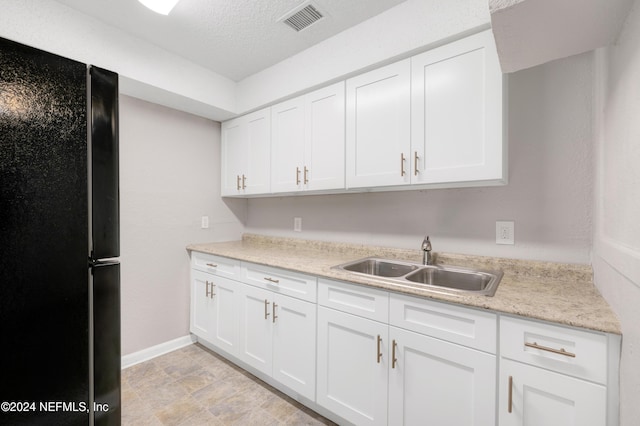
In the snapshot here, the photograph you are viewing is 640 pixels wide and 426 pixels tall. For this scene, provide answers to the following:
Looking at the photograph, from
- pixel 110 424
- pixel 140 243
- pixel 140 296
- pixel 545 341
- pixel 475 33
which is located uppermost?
pixel 475 33

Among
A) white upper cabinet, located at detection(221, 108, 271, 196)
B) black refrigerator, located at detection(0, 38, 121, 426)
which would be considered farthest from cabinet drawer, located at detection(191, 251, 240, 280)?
black refrigerator, located at detection(0, 38, 121, 426)

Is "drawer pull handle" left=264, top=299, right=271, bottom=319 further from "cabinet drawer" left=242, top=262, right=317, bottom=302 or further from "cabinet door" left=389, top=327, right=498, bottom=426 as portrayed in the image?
"cabinet door" left=389, top=327, right=498, bottom=426

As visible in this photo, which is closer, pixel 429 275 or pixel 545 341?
pixel 545 341

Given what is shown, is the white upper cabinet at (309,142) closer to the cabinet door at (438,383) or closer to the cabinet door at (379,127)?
the cabinet door at (379,127)

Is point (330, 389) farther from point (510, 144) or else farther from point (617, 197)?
point (510, 144)

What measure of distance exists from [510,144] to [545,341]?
107cm

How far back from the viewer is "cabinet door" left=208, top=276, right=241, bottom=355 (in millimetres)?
2104

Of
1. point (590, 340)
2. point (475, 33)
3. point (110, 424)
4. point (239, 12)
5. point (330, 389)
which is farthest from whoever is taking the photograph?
point (239, 12)

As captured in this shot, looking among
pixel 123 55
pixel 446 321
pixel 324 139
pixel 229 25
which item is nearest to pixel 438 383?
pixel 446 321

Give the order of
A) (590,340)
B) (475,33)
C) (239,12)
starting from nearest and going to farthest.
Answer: (590,340) < (475,33) < (239,12)

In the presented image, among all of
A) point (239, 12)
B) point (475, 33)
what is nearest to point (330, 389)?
point (475, 33)

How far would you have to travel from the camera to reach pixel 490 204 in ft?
5.37

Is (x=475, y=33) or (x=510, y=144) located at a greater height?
(x=475, y=33)

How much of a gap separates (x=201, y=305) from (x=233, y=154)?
1424 millimetres
